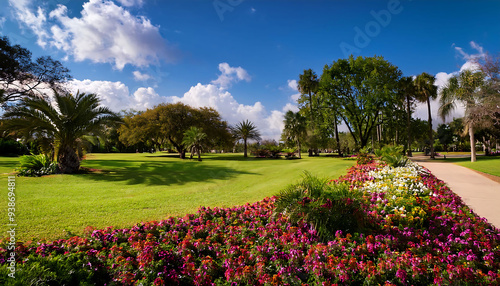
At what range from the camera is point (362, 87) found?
29250 millimetres

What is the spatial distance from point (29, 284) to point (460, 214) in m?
7.50

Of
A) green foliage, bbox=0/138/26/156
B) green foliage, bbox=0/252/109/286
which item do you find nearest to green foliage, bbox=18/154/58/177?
green foliage, bbox=0/252/109/286

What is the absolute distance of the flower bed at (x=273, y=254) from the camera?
118 inches

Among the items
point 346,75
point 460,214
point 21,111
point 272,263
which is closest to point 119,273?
point 272,263

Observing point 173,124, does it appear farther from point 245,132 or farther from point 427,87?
point 427,87

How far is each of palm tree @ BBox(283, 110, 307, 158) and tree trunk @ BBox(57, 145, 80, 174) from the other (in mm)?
32176

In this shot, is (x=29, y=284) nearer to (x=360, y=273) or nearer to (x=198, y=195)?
(x=360, y=273)

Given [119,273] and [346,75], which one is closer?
[119,273]

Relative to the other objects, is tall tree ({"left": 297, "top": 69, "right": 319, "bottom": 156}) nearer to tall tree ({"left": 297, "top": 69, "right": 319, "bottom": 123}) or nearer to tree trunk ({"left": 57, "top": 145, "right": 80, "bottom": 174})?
tall tree ({"left": 297, "top": 69, "right": 319, "bottom": 123})

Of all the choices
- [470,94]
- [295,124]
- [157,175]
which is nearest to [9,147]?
[157,175]

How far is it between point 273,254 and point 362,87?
30.6 metres

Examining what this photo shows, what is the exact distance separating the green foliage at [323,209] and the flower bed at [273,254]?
7.0 inches

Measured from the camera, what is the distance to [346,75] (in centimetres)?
3073

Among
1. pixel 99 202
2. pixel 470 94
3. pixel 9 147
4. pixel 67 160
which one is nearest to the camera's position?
pixel 99 202
